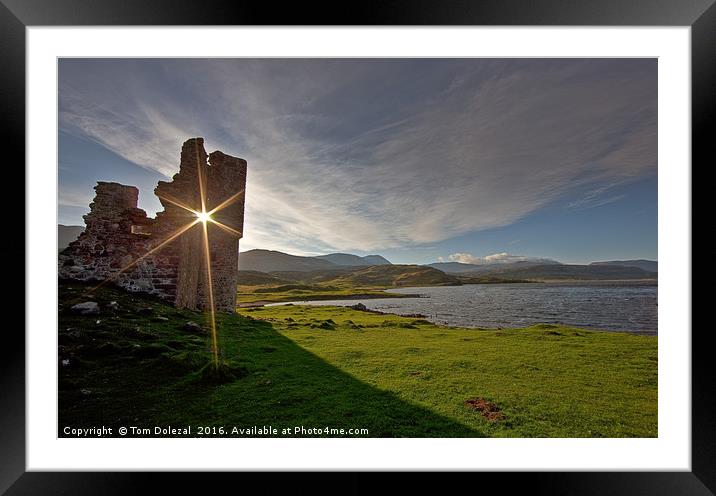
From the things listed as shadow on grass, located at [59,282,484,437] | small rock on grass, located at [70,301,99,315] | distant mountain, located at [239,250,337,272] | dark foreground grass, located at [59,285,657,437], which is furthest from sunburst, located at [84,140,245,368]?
distant mountain, located at [239,250,337,272]

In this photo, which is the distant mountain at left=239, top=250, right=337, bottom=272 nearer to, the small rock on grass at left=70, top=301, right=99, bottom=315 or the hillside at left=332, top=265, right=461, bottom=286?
the hillside at left=332, top=265, right=461, bottom=286

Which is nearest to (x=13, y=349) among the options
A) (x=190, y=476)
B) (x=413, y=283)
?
(x=190, y=476)

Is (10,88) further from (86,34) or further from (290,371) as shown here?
(290,371)

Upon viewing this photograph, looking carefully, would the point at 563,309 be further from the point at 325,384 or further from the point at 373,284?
the point at 373,284

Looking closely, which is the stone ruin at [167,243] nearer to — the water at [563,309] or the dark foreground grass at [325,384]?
the dark foreground grass at [325,384]

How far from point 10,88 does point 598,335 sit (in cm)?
1193

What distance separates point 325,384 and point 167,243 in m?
5.32

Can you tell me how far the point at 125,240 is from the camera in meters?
5.83

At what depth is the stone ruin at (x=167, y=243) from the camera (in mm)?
5586

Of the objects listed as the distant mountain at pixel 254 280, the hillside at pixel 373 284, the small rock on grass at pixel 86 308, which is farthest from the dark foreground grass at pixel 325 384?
the distant mountain at pixel 254 280

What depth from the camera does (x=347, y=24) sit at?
2357mm

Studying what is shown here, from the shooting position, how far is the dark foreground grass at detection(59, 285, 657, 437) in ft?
9.75

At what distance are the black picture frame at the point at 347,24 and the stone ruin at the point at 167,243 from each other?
3.69 meters

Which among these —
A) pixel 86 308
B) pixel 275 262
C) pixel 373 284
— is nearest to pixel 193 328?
pixel 86 308
